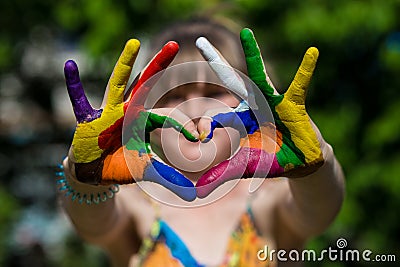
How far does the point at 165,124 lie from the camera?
2.40 feet

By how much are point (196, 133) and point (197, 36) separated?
1.32 ft

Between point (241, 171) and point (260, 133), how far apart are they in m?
0.05

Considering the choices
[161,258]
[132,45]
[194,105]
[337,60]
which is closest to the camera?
[132,45]

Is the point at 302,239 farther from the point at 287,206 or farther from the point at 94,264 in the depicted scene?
the point at 94,264

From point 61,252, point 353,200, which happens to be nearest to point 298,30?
point 353,200

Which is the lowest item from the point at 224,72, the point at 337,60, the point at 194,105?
the point at 337,60

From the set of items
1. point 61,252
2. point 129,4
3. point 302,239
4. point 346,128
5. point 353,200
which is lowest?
point 61,252

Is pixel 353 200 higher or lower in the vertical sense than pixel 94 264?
higher

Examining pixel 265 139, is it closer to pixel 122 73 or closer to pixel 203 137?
pixel 203 137

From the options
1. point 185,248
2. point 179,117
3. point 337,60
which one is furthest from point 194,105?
point 337,60

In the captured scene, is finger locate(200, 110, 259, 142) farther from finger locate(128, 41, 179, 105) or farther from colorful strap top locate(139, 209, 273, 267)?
colorful strap top locate(139, 209, 273, 267)

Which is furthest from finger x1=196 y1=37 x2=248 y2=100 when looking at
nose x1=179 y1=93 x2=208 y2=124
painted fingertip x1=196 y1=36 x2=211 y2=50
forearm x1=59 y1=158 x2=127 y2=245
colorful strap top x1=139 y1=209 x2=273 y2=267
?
colorful strap top x1=139 y1=209 x2=273 y2=267

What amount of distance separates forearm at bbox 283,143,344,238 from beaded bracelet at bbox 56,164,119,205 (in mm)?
268

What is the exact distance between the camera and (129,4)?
2.04m
